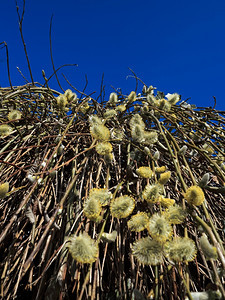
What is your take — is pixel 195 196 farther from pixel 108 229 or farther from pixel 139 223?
pixel 108 229

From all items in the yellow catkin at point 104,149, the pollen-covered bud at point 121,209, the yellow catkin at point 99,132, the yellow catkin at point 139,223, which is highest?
the yellow catkin at point 99,132

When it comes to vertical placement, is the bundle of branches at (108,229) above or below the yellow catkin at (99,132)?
below

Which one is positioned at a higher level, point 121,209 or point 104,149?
point 104,149

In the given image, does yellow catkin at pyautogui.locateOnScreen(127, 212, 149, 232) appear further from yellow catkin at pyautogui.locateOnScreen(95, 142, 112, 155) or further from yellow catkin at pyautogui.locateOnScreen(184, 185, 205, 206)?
yellow catkin at pyautogui.locateOnScreen(95, 142, 112, 155)

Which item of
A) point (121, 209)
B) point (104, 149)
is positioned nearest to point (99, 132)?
point (104, 149)

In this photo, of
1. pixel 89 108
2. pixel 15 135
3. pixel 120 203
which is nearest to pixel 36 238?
pixel 120 203

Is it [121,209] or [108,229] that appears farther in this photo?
[108,229]

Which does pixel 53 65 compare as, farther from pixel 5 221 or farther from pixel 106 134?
pixel 5 221

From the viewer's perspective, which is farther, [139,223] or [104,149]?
[104,149]

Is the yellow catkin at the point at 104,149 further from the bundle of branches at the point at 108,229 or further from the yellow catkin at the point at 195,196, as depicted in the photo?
the yellow catkin at the point at 195,196

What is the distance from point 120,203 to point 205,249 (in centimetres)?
18

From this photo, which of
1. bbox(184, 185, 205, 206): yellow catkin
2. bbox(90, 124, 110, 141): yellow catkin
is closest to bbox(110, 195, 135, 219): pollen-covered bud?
bbox(184, 185, 205, 206): yellow catkin

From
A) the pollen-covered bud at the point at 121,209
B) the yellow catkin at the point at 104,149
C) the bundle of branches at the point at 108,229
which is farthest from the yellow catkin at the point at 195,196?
the yellow catkin at the point at 104,149

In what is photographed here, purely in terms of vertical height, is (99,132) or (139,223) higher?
(99,132)
